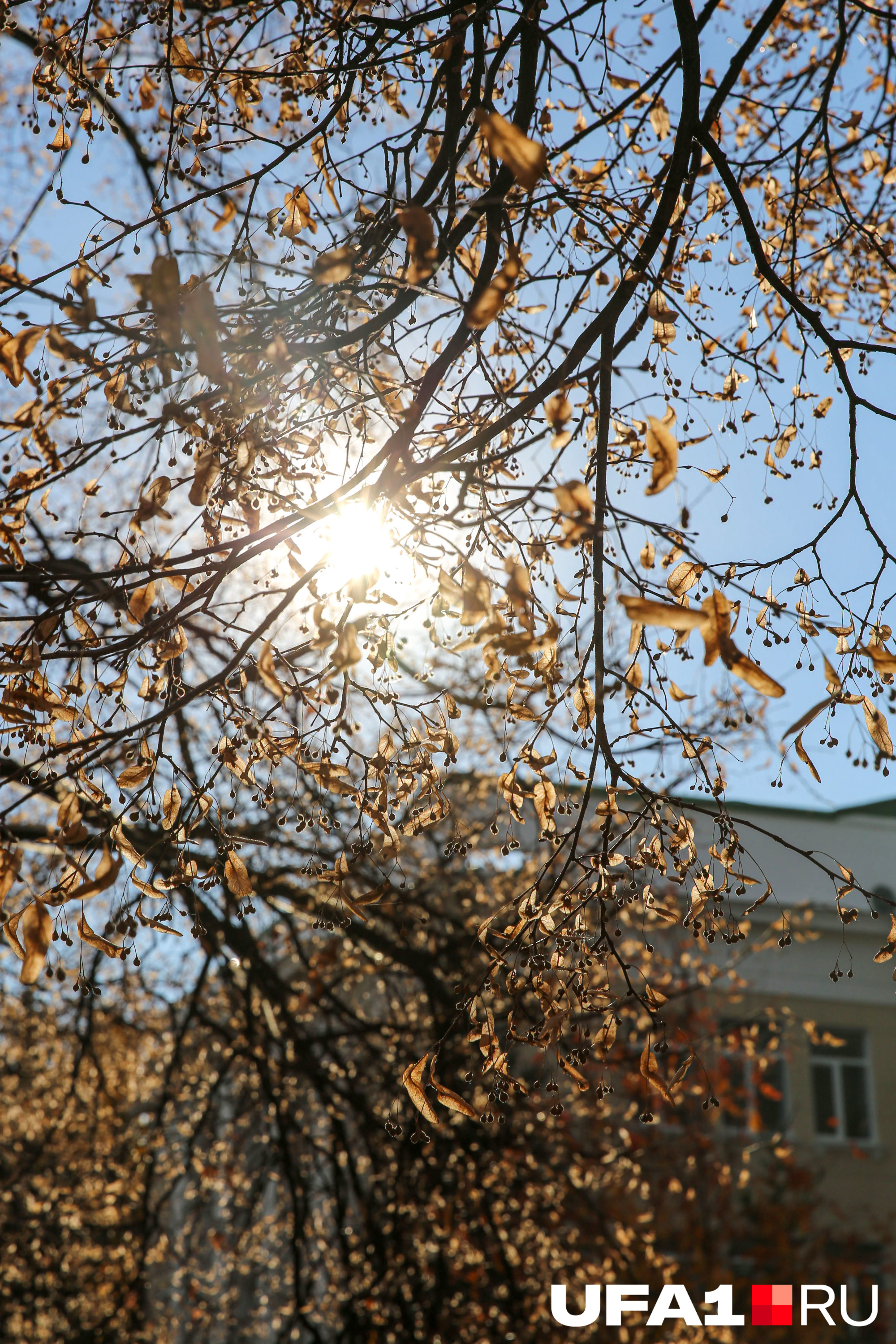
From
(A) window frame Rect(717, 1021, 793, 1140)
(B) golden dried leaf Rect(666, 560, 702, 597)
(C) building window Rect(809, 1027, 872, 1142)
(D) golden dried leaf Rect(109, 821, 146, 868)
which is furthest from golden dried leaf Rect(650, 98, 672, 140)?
(C) building window Rect(809, 1027, 872, 1142)

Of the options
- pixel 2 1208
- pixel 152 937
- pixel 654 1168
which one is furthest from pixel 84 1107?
pixel 654 1168

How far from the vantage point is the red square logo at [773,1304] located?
396 inches

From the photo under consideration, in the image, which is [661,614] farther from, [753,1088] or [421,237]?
[753,1088]

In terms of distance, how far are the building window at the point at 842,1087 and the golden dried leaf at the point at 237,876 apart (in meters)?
13.4

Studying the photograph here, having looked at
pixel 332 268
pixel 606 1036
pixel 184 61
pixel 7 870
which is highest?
pixel 184 61

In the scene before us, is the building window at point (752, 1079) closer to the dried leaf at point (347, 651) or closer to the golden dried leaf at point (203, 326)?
the dried leaf at point (347, 651)

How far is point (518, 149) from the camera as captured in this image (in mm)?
1442

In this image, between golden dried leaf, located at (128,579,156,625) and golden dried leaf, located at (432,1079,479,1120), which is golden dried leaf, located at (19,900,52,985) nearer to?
golden dried leaf, located at (128,579,156,625)

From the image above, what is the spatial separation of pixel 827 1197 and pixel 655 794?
1298cm

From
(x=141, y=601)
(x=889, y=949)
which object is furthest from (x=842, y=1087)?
(x=141, y=601)

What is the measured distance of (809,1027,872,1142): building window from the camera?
13938 mm

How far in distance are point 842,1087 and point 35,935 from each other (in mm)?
14542

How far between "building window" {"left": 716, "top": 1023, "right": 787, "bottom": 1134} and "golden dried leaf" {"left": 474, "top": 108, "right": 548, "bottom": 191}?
145 inches

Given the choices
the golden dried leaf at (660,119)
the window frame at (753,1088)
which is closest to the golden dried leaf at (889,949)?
the golden dried leaf at (660,119)
